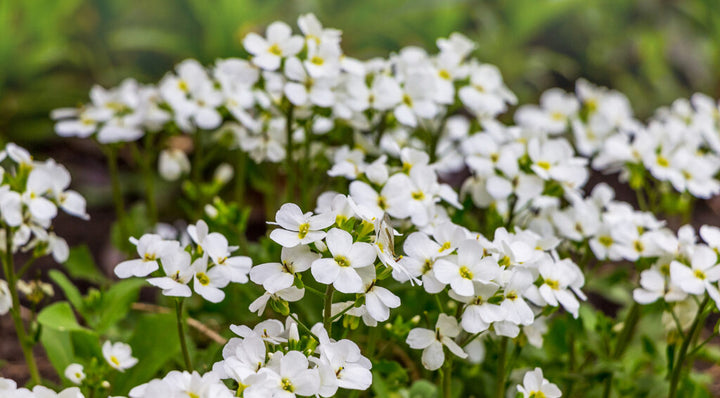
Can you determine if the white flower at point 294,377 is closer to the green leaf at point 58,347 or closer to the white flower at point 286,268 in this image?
the white flower at point 286,268

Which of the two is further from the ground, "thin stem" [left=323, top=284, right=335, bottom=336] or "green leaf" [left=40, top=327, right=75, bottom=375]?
"thin stem" [left=323, top=284, right=335, bottom=336]

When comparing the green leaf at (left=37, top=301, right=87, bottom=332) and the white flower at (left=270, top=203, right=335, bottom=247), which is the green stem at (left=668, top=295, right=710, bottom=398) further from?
the green leaf at (left=37, top=301, right=87, bottom=332)

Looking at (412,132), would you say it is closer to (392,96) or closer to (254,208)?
(392,96)

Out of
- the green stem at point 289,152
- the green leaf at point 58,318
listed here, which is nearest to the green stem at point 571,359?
the green stem at point 289,152

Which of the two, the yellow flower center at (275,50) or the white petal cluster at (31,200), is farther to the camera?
the yellow flower center at (275,50)

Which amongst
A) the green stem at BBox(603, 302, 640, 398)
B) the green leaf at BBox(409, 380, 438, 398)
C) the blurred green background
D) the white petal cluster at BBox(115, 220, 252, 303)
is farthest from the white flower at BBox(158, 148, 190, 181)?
the blurred green background

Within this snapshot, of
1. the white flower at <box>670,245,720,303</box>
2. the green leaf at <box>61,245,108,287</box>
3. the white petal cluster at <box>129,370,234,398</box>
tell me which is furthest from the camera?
the green leaf at <box>61,245,108,287</box>
